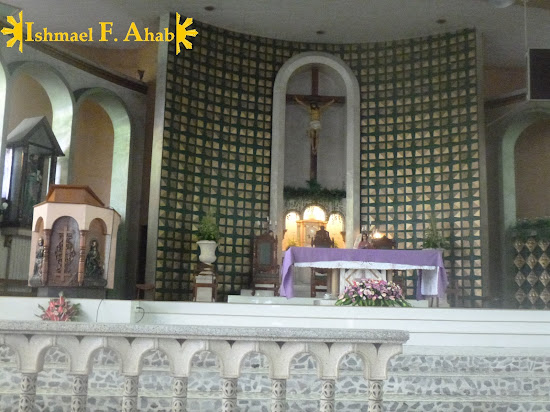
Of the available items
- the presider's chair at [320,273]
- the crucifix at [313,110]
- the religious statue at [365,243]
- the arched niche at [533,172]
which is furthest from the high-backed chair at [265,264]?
the arched niche at [533,172]

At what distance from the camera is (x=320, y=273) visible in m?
14.4

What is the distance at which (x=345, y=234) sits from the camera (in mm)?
15656

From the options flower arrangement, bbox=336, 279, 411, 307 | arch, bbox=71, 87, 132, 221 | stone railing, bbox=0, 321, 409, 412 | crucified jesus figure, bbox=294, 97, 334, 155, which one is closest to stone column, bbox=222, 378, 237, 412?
stone railing, bbox=0, 321, 409, 412

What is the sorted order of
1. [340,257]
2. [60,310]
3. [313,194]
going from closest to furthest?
1. [60,310]
2. [340,257]
3. [313,194]

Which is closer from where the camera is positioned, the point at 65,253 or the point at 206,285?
the point at 65,253

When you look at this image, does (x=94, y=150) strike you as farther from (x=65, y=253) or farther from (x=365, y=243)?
(x=365, y=243)

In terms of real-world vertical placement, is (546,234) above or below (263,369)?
above

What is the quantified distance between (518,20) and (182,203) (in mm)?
8741

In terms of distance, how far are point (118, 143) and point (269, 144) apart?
12.1 feet

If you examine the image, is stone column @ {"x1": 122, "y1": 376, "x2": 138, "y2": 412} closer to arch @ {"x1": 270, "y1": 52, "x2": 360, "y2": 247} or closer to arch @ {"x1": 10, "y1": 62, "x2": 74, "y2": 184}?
arch @ {"x1": 10, "y1": 62, "x2": 74, "y2": 184}

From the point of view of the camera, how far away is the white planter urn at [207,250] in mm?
13634

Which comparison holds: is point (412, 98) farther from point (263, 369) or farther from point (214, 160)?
point (263, 369)

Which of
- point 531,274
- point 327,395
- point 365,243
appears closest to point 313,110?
point 365,243

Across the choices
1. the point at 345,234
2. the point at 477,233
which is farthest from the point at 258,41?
the point at 477,233
